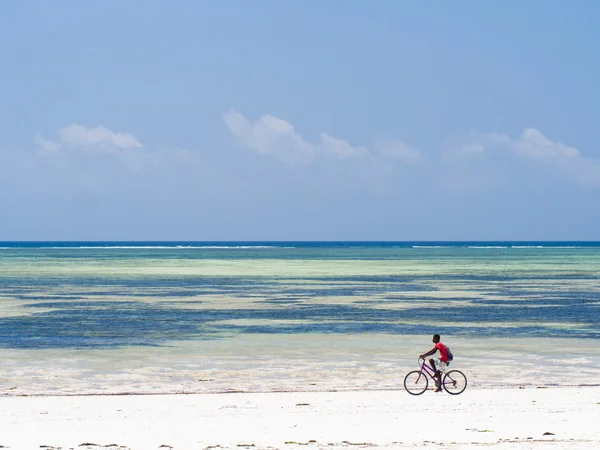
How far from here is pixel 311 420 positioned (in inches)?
765

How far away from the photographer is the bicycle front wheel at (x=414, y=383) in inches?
915

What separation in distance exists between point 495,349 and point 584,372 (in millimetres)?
5916

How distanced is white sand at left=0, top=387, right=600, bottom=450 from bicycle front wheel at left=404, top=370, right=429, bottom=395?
0.21 m

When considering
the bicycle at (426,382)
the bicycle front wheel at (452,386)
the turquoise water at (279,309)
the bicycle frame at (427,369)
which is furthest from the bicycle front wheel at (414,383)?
the turquoise water at (279,309)

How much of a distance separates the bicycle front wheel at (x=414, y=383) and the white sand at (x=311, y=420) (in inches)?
8.5

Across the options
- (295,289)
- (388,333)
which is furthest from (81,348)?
(295,289)

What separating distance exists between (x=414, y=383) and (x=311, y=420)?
4922 mm

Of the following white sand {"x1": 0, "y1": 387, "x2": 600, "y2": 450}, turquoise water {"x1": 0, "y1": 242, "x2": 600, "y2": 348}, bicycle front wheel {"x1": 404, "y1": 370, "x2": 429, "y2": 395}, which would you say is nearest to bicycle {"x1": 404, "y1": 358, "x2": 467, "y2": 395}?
bicycle front wheel {"x1": 404, "y1": 370, "x2": 429, "y2": 395}

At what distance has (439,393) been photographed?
23312 mm

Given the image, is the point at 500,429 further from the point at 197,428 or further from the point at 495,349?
the point at 495,349

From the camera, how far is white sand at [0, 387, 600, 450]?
17.2 m

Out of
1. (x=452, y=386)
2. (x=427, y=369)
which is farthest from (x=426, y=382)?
(x=452, y=386)

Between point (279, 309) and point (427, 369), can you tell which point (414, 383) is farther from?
point (279, 309)

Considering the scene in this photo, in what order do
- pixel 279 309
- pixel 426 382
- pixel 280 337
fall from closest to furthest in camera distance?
pixel 426 382 < pixel 280 337 < pixel 279 309
